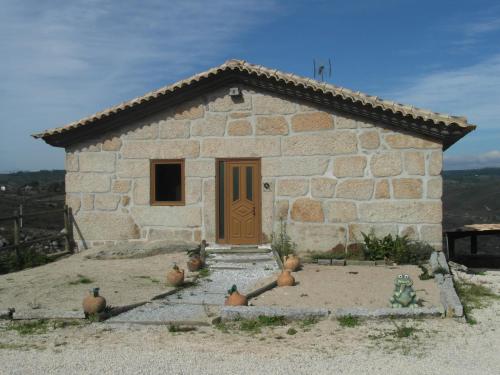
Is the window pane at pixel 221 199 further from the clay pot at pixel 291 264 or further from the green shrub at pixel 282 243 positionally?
the clay pot at pixel 291 264

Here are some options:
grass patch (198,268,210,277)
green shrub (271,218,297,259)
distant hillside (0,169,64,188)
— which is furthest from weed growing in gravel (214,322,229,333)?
distant hillside (0,169,64,188)

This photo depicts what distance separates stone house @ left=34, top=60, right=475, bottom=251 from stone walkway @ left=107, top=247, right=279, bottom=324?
86cm

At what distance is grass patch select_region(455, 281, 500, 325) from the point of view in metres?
7.58

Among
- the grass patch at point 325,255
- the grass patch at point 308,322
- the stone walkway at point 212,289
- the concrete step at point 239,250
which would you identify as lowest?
the grass patch at point 308,322

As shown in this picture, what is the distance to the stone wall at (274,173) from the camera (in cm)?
1162

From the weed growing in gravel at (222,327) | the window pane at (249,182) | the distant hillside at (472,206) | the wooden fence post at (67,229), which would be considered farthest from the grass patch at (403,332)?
the distant hillside at (472,206)

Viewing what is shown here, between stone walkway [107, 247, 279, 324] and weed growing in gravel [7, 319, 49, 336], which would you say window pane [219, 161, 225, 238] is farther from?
weed growing in gravel [7, 319, 49, 336]

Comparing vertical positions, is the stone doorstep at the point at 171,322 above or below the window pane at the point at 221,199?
below

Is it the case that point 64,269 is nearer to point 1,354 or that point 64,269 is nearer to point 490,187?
point 1,354

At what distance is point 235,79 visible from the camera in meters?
12.4

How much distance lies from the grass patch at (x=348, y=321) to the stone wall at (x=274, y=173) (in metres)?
4.95

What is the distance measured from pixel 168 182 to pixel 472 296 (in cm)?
792

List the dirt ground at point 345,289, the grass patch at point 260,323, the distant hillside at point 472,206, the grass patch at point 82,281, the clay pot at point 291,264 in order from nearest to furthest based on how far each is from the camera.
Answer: the grass patch at point 260,323
the dirt ground at point 345,289
the grass patch at point 82,281
the clay pot at point 291,264
the distant hillside at point 472,206

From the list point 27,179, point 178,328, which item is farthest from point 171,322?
point 27,179
